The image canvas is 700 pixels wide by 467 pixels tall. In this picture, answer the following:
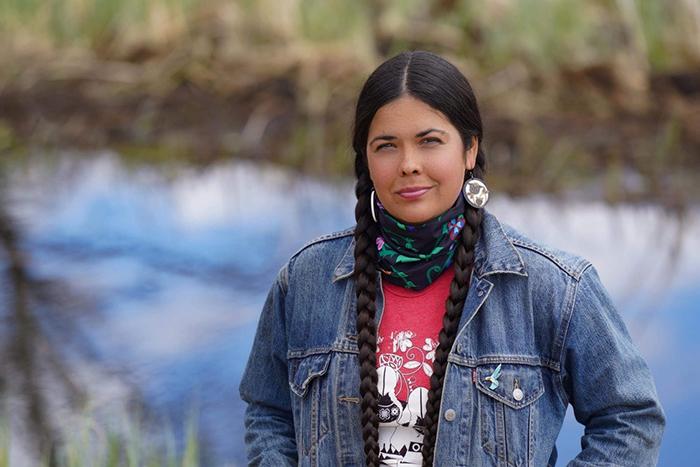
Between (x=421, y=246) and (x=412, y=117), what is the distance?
0.17 meters

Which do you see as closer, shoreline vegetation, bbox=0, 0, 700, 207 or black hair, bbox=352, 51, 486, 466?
black hair, bbox=352, 51, 486, 466

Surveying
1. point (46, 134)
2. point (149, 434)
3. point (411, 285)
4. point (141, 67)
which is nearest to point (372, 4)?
point (141, 67)

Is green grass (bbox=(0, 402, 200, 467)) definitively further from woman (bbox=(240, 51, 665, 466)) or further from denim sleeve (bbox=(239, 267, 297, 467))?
woman (bbox=(240, 51, 665, 466))

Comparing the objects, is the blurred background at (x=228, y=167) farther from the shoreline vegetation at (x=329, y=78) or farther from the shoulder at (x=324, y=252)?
the shoulder at (x=324, y=252)

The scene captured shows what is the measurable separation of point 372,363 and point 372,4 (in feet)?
11.6

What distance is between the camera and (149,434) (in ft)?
10.4

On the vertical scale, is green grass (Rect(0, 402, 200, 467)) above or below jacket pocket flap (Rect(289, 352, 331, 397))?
below

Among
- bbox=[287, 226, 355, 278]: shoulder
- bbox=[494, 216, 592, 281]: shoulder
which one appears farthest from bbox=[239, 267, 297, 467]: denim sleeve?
bbox=[494, 216, 592, 281]: shoulder

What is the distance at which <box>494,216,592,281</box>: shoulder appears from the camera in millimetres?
1454

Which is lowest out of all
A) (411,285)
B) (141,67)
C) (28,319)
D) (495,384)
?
(28,319)

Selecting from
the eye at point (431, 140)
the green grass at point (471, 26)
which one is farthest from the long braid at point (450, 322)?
the green grass at point (471, 26)

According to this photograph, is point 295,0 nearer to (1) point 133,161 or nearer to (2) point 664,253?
(1) point 133,161

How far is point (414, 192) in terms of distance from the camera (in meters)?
1.44

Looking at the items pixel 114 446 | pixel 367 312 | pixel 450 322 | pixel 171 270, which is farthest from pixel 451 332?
pixel 171 270
